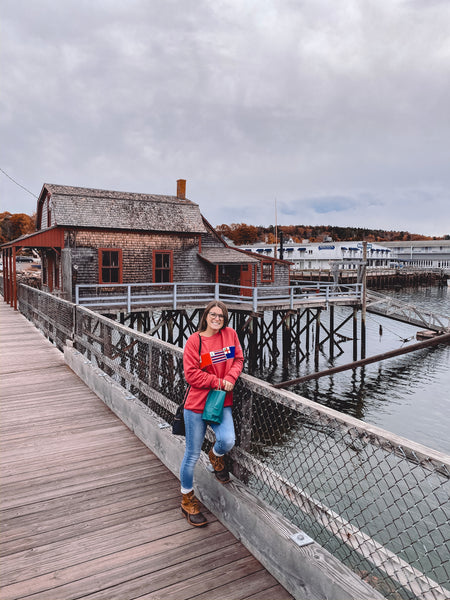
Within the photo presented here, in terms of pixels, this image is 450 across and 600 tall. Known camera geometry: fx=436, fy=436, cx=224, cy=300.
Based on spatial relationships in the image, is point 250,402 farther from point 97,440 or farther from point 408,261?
point 408,261

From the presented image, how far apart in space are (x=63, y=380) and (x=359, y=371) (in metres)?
17.5

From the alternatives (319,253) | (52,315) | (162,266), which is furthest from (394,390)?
(319,253)

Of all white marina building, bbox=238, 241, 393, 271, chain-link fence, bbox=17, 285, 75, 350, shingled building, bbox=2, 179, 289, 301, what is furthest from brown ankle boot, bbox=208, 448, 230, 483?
white marina building, bbox=238, 241, 393, 271

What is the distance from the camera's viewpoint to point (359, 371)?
2241 cm

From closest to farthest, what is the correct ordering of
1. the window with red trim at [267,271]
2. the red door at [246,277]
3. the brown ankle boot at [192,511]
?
1. the brown ankle boot at [192,511]
2. the red door at [246,277]
3. the window with red trim at [267,271]

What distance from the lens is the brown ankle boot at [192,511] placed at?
359cm

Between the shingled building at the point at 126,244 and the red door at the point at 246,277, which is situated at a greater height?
the shingled building at the point at 126,244

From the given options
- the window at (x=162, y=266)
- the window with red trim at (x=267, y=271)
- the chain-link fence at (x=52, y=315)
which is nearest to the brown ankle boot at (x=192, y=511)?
the chain-link fence at (x=52, y=315)

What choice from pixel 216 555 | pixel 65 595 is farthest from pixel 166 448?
pixel 65 595

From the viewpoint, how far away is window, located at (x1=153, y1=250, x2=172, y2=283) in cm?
2342

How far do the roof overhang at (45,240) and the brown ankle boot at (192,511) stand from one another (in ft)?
64.1

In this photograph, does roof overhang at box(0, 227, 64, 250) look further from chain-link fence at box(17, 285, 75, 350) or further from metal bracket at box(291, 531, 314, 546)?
metal bracket at box(291, 531, 314, 546)

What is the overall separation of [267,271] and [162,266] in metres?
6.83

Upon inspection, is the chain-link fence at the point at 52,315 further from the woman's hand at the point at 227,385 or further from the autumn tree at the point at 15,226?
the autumn tree at the point at 15,226
